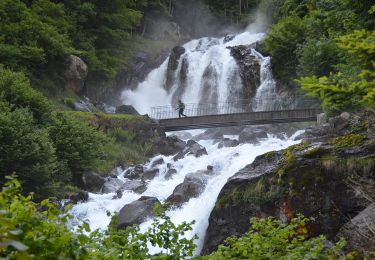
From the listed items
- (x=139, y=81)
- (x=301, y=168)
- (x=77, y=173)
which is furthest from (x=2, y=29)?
(x=301, y=168)

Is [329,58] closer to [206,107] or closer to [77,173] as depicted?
[206,107]

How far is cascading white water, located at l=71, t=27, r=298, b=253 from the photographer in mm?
12805

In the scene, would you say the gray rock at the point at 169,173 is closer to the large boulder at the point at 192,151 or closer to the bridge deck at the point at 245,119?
the large boulder at the point at 192,151

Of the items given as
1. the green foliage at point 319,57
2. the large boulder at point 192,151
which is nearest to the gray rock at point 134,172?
the large boulder at point 192,151

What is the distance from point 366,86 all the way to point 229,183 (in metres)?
6.54

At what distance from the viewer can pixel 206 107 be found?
30391 millimetres

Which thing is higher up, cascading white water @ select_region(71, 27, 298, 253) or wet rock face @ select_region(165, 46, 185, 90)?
wet rock face @ select_region(165, 46, 185, 90)

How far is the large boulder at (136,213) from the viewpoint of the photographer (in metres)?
11.7

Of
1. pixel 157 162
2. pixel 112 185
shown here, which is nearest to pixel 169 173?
pixel 157 162

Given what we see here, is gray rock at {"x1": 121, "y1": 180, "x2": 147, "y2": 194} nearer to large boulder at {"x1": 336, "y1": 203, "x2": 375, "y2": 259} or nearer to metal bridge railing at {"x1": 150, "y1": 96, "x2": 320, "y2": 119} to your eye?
metal bridge railing at {"x1": 150, "y1": 96, "x2": 320, "y2": 119}

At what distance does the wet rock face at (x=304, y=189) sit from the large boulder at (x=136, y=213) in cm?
302

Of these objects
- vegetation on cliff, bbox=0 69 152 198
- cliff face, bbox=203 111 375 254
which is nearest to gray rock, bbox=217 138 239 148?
vegetation on cliff, bbox=0 69 152 198

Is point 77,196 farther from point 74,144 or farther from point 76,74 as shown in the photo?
point 76,74

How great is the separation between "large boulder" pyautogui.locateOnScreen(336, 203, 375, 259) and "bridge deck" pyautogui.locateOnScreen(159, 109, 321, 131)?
14.7 m
